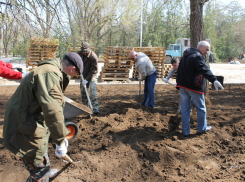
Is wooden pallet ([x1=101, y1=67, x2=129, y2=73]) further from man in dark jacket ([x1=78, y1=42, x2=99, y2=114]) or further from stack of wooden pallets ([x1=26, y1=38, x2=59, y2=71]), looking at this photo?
man in dark jacket ([x1=78, y1=42, x2=99, y2=114])

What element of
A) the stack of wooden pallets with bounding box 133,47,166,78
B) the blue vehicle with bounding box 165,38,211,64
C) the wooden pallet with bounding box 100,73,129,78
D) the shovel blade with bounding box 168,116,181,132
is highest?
the blue vehicle with bounding box 165,38,211,64

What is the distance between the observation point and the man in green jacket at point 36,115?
1.83 meters

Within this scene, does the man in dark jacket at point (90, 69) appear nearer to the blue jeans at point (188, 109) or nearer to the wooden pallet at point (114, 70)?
the blue jeans at point (188, 109)

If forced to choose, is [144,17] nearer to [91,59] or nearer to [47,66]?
[91,59]

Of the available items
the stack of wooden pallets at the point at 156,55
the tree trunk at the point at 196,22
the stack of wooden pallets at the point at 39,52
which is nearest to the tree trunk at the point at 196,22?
the tree trunk at the point at 196,22

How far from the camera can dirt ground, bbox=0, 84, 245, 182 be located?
302cm

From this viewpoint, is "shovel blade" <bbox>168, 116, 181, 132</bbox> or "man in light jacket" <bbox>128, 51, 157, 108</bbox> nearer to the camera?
"shovel blade" <bbox>168, 116, 181, 132</bbox>

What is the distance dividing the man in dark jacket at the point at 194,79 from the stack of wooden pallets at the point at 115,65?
6.78 meters

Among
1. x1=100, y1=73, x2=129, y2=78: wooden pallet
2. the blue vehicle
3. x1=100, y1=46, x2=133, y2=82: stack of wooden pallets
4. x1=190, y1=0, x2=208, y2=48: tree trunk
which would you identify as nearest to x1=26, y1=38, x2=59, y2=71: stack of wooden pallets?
x1=100, y1=46, x2=133, y2=82: stack of wooden pallets

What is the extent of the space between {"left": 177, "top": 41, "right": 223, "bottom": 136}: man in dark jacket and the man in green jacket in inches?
99.2

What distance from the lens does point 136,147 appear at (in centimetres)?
375

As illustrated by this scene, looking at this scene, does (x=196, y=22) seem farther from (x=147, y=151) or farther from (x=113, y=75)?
(x=113, y=75)

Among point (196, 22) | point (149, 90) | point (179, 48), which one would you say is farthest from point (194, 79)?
point (179, 48)

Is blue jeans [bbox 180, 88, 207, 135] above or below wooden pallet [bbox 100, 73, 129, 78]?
below
